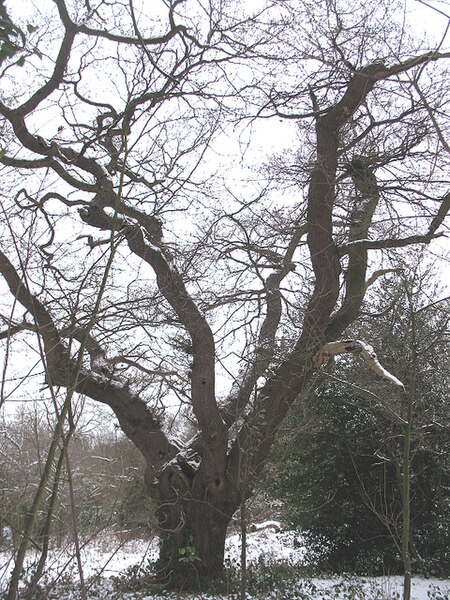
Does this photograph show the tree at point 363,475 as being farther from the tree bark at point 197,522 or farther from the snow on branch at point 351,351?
the snow on branch at point 351,351

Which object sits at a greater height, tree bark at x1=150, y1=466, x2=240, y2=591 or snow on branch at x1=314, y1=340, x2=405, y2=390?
snow on branch at x1=314, y1=340, x2=405, y2=390

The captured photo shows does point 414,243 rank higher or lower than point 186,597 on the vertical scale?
higher

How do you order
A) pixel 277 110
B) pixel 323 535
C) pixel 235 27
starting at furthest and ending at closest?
pixel 323 535
pixel 277 110
pixel 235 27

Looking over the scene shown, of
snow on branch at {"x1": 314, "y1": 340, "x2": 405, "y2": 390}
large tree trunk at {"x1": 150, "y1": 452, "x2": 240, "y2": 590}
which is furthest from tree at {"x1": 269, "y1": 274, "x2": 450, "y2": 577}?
snow on branch at {"x1": 314, "y1": 340, "x2": 405, "y2": 390}

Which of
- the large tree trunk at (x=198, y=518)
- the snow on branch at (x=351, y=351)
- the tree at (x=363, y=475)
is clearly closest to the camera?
the snow on branch at (x=351, y=351)

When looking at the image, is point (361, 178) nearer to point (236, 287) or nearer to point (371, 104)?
point (371, 104)

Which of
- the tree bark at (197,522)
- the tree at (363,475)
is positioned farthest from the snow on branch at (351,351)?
the tree bark at (197,522)

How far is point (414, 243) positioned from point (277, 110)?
2.11 metres

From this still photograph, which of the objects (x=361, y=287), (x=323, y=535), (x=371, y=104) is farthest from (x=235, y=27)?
(x=323, y=535)

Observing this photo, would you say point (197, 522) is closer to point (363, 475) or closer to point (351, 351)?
point (363, 475)

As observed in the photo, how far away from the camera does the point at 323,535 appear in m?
8.80

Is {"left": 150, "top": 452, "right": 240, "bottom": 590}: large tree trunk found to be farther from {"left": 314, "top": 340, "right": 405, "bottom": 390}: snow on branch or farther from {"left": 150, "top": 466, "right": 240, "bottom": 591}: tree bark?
{"left": 314, "top": 340, "right": 405, "bottom": 390}: snow on branch

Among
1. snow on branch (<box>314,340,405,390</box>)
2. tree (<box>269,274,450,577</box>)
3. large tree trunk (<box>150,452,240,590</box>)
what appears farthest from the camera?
tree (<box>269,274,450,577</box>)

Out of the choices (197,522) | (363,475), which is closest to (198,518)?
(197,522)
